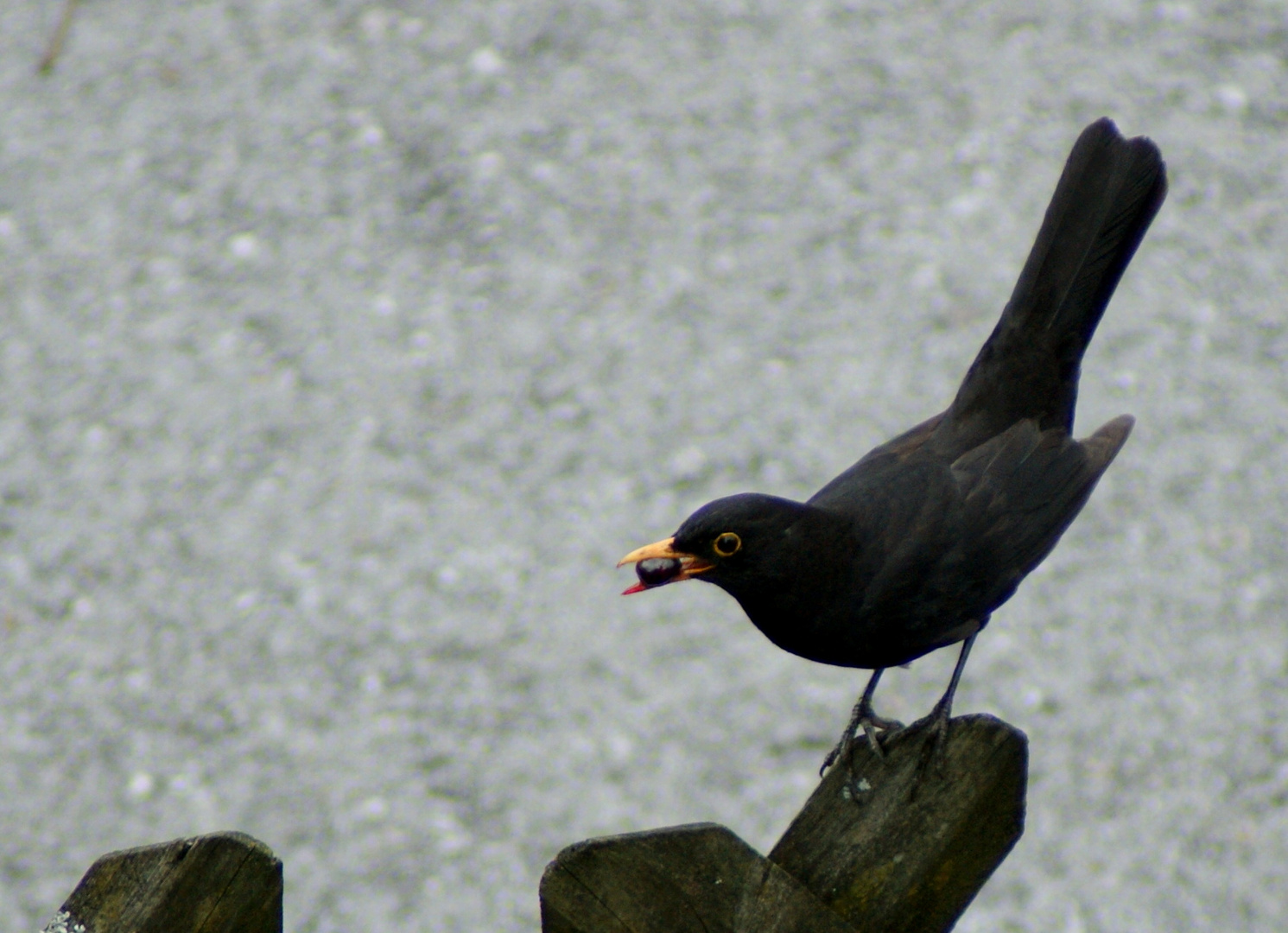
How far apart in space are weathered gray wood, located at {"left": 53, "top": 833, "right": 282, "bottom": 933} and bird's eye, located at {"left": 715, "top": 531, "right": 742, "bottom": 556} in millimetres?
987

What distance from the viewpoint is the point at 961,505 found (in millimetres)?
2645

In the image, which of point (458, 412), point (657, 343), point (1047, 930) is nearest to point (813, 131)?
point (657, 343)

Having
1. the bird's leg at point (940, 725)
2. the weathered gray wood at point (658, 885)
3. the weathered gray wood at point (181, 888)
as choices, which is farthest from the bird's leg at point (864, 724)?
the weathered gray wood at point (181, 888)

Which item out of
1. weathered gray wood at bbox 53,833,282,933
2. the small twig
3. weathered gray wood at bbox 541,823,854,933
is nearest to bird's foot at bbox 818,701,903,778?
weathered gray wood at bbox 541,823,854,933

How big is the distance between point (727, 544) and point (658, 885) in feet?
2.69

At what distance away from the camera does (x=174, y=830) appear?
4383 mm

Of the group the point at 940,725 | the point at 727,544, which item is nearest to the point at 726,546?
the point at 727,544

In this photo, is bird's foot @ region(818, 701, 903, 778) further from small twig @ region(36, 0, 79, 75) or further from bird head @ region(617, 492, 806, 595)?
small twig @ region(36, 0, 79, 75)

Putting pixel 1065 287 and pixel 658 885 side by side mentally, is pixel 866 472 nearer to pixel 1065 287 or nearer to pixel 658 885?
pixel 1065 287

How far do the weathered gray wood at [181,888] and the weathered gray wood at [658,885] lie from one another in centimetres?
30

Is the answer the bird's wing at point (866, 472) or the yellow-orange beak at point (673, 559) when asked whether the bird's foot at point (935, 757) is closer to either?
the yellow-orange beak at point (673, 559)

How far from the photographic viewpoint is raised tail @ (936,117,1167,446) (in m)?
2.72

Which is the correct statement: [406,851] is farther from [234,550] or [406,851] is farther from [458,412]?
[458,412]

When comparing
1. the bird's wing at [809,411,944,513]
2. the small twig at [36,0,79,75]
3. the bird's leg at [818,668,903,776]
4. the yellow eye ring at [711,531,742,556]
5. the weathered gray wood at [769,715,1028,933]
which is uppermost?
the weathered gray wood at [769,715,1028,933]
